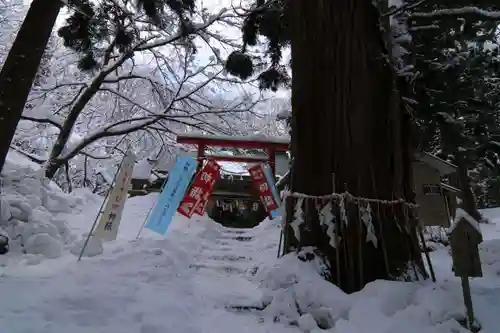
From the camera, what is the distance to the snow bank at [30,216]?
486 cm

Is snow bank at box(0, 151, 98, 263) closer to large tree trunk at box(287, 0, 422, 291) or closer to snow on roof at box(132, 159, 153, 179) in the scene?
large tree trunk at box(287, 0, 422, 291)

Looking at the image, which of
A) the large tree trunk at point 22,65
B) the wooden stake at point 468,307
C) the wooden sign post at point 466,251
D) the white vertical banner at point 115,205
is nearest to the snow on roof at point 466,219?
the wooden sign post at point 466,251

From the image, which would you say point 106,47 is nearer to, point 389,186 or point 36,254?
point 36,254

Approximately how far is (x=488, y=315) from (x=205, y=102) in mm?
9864

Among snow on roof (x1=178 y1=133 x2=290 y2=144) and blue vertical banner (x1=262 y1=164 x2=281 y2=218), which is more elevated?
snow on roof (x1=178 y1=133 x2=290 y2=144)

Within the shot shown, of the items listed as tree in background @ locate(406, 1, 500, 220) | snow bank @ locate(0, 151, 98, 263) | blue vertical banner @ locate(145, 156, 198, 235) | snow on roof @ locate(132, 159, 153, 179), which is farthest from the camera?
snow on roof @ locate(132, 159, 153, 179)

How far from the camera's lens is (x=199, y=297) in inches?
132

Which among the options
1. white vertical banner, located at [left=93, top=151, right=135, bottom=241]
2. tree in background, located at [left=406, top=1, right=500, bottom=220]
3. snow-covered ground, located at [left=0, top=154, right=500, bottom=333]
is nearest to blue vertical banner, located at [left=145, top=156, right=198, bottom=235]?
white vertical banner, located at [left=93, top=151, right=135, bottom=241]

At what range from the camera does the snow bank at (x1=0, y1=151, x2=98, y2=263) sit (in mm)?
4859

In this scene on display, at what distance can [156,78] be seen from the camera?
11406mm

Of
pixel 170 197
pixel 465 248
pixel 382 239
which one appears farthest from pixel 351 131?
pixel 170 197

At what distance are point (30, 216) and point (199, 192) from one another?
5275 millimetres

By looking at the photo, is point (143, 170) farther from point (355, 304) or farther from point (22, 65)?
point (355, 304)

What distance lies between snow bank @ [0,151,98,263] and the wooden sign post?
4016 millimetres
